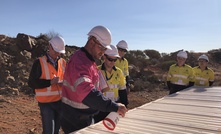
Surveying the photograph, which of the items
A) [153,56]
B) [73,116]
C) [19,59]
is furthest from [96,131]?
[153,56]

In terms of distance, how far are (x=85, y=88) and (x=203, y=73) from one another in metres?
5.19

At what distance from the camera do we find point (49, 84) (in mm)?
3730

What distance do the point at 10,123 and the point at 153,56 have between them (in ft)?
93.9

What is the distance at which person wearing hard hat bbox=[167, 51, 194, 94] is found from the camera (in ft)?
20.8

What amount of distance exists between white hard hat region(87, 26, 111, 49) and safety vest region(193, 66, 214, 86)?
4.79m

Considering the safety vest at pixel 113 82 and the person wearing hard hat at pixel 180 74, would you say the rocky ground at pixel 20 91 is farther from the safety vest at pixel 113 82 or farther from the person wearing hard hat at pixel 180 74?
the person wearing hard hat at pixel 180 74

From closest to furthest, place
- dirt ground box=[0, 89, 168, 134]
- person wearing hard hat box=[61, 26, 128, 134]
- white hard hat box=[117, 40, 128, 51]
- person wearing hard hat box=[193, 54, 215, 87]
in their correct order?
1. person wearing hard hat box=[61, 26, 128, 134]
2. white hard hat box=[117, 40, 128, 51]
3. dirt ground box=[0, 89, 168, 134]
4. person wearing hard hat box=[193, 54, 215, 87]

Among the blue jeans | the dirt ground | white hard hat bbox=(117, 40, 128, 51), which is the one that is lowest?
the dirt ground

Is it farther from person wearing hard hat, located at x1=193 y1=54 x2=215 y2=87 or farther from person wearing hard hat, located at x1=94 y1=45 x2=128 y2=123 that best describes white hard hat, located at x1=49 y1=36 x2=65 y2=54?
person wearing hard hat, located at x1=193 y1=54 x2=215 y2=87

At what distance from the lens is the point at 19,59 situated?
492 inches

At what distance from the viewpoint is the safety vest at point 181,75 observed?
6336 millimetres

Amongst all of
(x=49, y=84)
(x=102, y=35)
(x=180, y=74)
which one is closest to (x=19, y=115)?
(x=49, y=84)

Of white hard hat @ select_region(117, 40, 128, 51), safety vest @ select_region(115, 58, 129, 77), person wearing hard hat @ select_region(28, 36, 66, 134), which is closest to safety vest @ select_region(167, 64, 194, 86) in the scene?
safety vest @ select_region(115, 58, 129, 77)

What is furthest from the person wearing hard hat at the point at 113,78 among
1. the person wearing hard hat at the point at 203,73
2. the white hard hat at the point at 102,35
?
the person wearing hard hat at the point at 203,73
